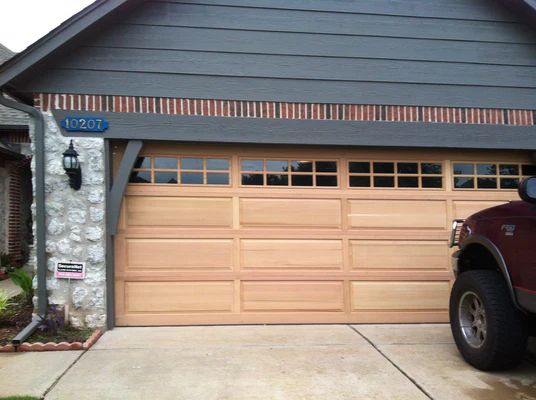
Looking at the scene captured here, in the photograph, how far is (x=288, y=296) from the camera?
5.14 metres

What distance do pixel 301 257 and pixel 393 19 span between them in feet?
10.9

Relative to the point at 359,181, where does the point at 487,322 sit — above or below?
below

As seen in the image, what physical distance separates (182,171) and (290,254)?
5.77 ft

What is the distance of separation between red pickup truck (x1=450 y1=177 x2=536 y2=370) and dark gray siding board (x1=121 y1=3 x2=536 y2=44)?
273 cm

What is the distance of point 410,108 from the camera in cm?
516

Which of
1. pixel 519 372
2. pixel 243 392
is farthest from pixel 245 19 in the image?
pixel 519 372

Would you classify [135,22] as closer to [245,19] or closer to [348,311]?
[245,19]

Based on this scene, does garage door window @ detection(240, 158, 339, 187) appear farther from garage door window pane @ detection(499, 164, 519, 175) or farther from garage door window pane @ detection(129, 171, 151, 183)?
garage door window pane @ detection(499, 164, 519, 175)

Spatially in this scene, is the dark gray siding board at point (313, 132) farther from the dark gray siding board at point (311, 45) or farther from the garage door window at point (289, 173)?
the dark gray siding board at point (311, 45)

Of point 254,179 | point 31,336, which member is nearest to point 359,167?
point 254,179

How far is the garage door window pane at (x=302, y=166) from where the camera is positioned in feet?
17.3

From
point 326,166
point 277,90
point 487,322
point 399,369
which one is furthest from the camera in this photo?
point 326,166

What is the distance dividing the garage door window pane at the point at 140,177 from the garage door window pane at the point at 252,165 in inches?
48.1

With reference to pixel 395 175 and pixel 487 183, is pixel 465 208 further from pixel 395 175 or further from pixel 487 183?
pixel 395 175
